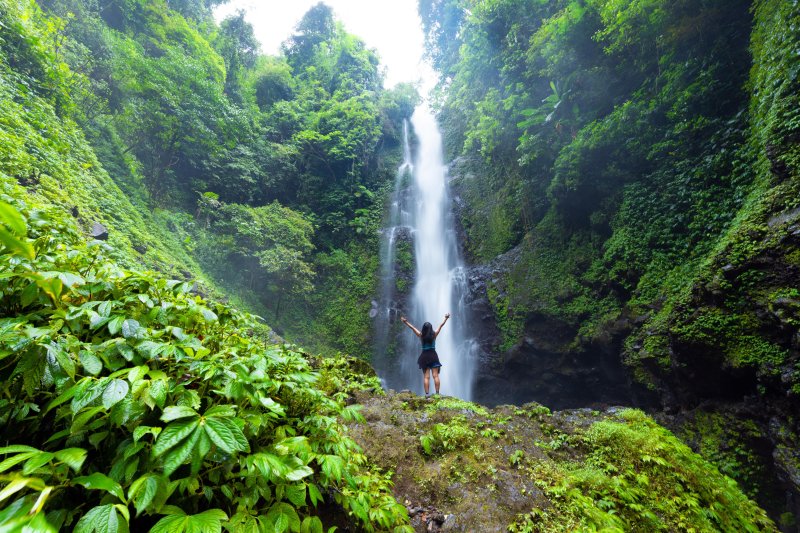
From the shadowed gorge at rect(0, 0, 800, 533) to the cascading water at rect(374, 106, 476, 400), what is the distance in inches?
4.2

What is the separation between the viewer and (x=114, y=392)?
1.07 meters

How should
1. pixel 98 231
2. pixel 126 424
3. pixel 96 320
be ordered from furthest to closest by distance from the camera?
pixel 98 231
pixel 96 320
pixel 126 424

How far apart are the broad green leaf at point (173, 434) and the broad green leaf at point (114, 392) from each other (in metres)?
0.18

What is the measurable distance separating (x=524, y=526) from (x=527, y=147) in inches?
363

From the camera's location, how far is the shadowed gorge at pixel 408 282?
1205mm

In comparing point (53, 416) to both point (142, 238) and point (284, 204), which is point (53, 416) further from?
point (284, 204)

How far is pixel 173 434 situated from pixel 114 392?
25 cm

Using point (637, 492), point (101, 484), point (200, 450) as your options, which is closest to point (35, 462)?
point (101, 484)

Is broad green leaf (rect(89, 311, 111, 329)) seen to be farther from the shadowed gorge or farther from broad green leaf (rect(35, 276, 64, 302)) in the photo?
broad green leaf (rect(35, 276, 64, 302))

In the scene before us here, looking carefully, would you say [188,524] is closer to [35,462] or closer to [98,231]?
[35,462]

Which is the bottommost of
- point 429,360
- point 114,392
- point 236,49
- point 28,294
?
point 114,392

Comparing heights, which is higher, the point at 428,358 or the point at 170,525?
the point at 428,358

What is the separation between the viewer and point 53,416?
1188 millimetres

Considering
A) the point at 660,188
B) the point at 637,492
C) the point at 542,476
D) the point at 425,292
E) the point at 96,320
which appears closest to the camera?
the point at 96,320
